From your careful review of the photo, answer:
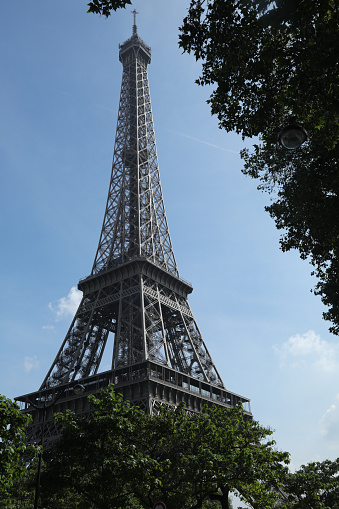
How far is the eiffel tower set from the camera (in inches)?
1844

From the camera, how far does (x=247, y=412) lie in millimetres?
55281

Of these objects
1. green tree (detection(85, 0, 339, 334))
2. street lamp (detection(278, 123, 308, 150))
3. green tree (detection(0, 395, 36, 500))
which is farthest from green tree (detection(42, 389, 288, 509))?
street lamp (detection(278, 123, 308, 150))

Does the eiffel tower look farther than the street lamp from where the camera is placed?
Yes

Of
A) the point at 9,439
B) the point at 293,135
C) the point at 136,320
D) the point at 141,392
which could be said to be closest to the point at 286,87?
the point at 293,135

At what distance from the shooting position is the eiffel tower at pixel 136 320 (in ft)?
154

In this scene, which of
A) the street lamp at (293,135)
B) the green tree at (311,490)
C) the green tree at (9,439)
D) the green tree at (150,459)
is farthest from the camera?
the green tree at (311,490)

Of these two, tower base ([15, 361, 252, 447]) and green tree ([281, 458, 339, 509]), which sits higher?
tower base ([15, 361, 252, 447])

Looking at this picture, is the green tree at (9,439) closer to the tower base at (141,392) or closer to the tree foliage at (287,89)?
the tree foliage at (287,89)

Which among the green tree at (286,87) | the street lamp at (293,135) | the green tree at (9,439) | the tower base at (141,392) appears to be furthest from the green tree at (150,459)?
the tower base at (141,392)

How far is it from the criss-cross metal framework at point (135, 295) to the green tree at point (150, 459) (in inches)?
822

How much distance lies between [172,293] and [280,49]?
48882 mm

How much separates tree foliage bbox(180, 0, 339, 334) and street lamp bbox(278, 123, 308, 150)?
122 cm

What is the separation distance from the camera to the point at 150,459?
2055 cm

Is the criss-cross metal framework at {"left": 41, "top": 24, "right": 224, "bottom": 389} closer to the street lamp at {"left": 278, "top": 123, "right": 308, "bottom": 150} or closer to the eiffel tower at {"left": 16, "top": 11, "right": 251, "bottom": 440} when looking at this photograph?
the eiffel tower at {"left": 16, "top": 11, "right": 251, "bottom": 440}
